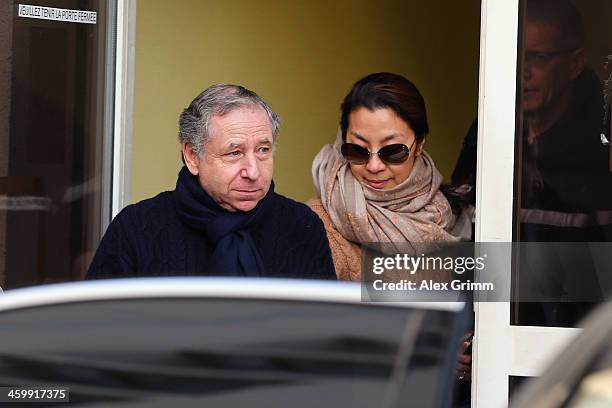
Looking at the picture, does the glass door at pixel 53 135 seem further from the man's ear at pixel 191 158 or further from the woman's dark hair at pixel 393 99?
the woman's dark hair at pixel 393 99

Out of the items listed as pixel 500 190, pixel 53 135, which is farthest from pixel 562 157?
pixel 53 135

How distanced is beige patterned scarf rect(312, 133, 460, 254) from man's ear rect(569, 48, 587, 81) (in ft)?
2.25

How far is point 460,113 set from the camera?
21.1 ft

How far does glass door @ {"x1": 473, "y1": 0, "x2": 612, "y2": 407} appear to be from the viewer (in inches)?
159

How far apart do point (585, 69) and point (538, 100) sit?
0.64 feet

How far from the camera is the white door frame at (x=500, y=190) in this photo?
13.6 feet

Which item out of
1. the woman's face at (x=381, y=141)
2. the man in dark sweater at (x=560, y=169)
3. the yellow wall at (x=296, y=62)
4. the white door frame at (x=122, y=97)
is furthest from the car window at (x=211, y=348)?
the yellow wall at (x=296, y=62)

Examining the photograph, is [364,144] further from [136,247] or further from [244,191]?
[136,247]

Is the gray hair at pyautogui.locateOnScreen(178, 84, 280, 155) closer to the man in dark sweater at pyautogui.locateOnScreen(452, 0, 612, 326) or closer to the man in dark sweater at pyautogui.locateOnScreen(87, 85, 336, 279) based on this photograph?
the man in dark sweater at pyautogui.locateOnScreen(87, 85, 336, 279)

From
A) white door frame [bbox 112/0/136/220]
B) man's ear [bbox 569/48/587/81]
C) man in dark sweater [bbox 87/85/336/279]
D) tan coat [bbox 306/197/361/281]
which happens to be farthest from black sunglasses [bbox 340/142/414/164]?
white door frame [bbox 112/0/136/220]

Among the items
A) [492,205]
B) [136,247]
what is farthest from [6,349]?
[492,205]

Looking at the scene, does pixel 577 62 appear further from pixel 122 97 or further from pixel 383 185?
pixel 122 97

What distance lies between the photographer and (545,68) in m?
4.10

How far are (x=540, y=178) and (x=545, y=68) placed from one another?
1.23 feet
